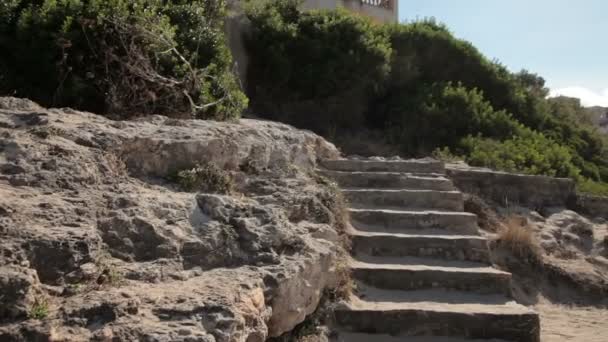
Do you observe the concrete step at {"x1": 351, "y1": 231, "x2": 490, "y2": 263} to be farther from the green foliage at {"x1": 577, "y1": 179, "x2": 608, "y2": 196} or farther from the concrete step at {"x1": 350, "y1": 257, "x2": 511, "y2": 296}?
the green foliage at {"x1": 577, "y1": 179, "x2": 608, "y2": 196}

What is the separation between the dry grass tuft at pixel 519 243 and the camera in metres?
6.02

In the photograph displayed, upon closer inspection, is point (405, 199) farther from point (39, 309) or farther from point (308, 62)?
point (308, 62)

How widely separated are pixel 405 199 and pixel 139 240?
354 centimetres

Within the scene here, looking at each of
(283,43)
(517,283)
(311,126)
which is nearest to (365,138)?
(311,126)

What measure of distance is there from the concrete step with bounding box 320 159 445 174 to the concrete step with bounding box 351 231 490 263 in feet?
5.48

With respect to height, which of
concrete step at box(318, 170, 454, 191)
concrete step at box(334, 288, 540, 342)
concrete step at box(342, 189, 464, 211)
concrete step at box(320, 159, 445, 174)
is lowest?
concrete step at box(334, 288, 540, 342)

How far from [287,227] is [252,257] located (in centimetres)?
46

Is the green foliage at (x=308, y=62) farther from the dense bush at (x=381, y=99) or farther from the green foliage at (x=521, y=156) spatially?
the green foliage at (x=521, y=156)

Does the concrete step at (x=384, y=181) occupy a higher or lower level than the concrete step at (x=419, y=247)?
higher

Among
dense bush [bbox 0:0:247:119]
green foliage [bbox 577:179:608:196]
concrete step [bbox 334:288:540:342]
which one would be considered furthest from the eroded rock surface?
green foliage [bbox 577:179:608:196]

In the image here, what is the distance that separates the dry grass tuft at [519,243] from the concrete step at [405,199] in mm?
521

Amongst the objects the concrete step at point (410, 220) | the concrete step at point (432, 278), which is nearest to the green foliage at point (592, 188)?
the concrete step at point (410, 220)

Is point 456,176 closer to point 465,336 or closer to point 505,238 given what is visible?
point 505,238

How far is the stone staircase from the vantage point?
4.20 meters
